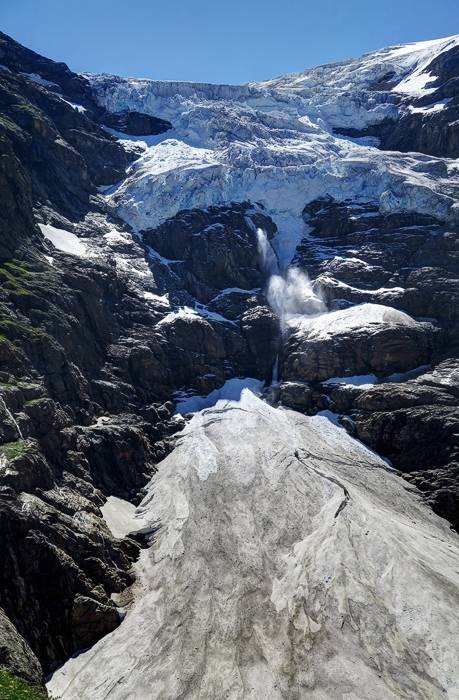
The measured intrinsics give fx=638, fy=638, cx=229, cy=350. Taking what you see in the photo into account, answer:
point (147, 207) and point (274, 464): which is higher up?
point (147, 207)

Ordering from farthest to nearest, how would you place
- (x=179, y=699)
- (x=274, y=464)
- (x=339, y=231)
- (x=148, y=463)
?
(x=339, y=231), (x=148, y=463), (x=274, y=464), (x=179, y=699)

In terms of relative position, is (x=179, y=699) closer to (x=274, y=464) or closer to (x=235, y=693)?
(x=235, y=693)

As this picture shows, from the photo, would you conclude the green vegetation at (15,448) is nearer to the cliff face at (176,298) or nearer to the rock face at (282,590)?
the cliff face at (176,298)

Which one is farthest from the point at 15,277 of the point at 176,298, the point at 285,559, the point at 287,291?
the point at 285,559

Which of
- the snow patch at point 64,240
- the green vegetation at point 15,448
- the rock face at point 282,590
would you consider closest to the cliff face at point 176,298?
the green vegetation at point 15,448

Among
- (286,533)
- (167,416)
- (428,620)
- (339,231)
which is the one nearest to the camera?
(428,620)

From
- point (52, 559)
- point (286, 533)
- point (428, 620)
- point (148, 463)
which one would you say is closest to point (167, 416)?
point (148, 463)
